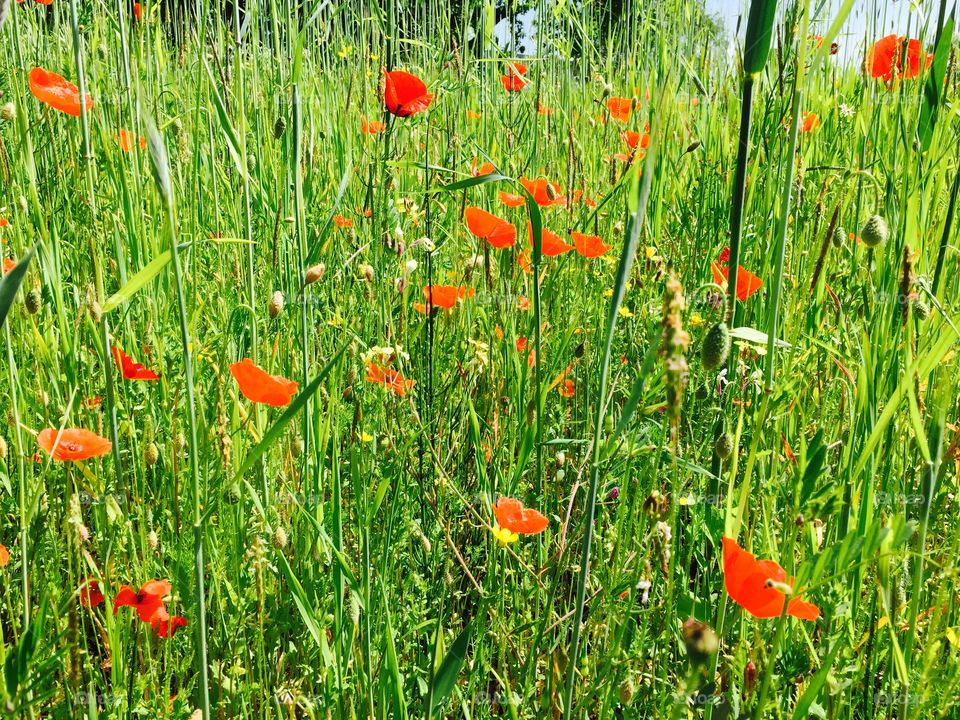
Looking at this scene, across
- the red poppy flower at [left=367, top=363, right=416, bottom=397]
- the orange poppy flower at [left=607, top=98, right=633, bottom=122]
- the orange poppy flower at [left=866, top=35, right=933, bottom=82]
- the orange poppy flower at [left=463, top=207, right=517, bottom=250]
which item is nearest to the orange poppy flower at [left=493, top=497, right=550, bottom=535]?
the red poppy flower at [left=367, top=363, right=416, bottom=397]

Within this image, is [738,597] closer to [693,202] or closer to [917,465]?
[917,465]

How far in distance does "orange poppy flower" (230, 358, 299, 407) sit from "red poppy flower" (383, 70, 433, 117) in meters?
0.59

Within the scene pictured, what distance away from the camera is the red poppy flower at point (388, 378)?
1.19 meters

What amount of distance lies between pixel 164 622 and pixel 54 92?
36.8 inches

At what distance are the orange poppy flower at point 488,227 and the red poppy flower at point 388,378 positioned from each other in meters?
0.27

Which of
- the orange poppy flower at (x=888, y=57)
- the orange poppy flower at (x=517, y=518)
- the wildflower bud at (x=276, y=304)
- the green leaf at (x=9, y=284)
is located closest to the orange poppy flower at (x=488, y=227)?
the wildflower bud at (x=276, y=304)

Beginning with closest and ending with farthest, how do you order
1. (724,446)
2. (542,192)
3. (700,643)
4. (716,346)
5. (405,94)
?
1. (700,643)
2. (716,346)
3. (724,446)
4. (405,94)
5. (542,192)

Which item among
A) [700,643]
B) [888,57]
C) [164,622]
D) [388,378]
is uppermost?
[888,57]

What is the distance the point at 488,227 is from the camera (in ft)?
4.42

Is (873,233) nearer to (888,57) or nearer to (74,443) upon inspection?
(74,443)

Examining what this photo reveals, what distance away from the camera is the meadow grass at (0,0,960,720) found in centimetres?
82

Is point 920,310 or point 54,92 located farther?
point 54,92

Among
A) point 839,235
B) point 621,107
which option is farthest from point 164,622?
point 621,107

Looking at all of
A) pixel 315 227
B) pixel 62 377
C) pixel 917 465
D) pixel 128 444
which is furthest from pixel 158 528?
pixel 917 465
